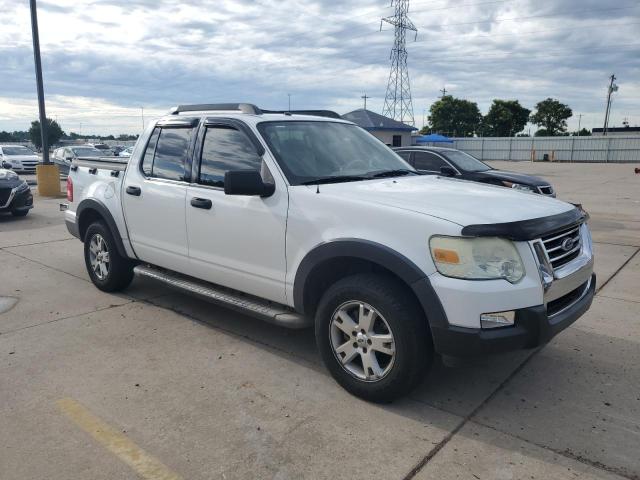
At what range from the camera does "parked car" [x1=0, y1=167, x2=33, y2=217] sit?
11164 millimetres

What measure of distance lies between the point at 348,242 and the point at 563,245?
4.47 feet

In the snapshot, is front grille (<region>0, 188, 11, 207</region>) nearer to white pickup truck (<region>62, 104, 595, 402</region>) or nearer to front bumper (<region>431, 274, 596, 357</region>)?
white pickup truck (<region>62, 104, 595, 402</region>)

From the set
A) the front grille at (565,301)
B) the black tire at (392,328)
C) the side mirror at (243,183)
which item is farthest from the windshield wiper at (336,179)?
the front grille at (565,301)

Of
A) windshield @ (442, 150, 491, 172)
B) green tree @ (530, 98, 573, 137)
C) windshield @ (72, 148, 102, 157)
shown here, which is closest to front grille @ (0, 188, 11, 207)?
windshield @ (442, 150, 491, 172)

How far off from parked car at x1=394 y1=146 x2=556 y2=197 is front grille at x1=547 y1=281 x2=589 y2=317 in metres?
6.28

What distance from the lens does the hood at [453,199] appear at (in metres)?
3.21

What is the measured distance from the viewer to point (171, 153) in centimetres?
498

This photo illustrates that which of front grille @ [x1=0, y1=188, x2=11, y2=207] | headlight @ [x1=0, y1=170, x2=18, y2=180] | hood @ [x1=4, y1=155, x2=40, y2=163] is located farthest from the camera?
hood @ [x1=4, y1=155, x2=40, y2=163]

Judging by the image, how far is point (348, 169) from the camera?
14.0 ft

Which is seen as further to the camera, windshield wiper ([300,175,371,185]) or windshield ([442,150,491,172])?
windshield ([442,150,491,172])

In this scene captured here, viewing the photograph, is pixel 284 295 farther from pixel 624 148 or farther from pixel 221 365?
pixel 624 148

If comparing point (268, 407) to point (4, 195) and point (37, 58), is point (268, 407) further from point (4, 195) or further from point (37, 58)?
point (37, 58)

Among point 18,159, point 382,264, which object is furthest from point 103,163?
point 18,159

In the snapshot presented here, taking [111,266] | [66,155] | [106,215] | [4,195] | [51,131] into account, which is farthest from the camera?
[51,131]
